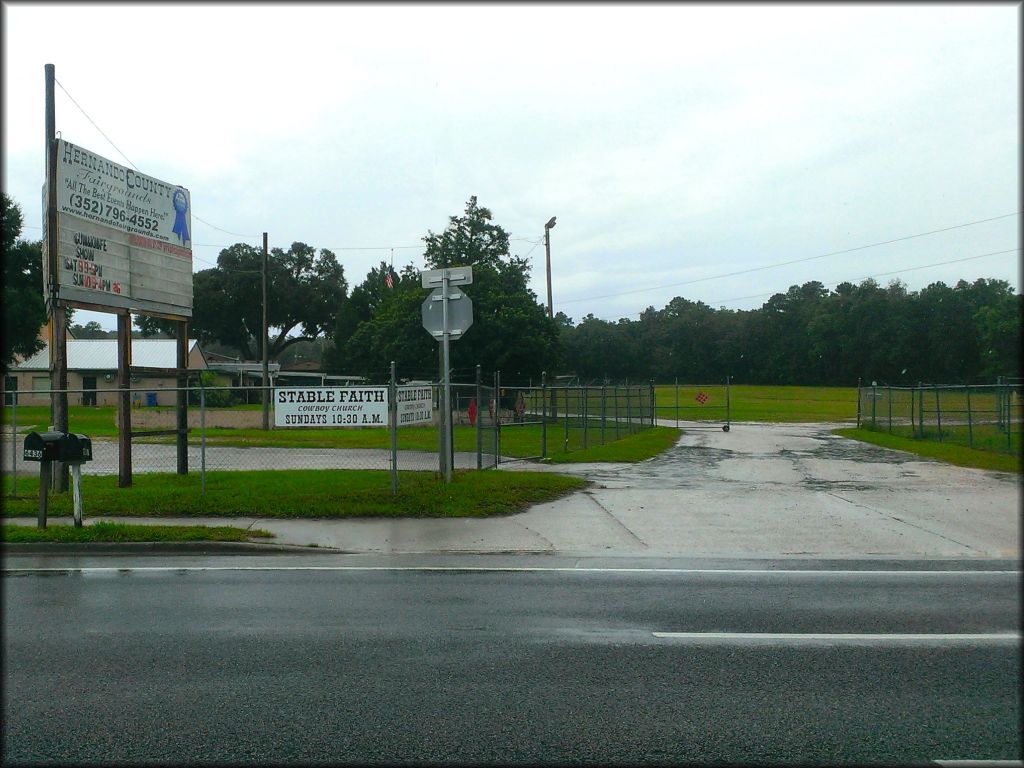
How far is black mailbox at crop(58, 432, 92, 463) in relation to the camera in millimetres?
10289

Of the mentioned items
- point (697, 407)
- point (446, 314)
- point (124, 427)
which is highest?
point (446, 314)

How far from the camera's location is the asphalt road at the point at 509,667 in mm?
4320

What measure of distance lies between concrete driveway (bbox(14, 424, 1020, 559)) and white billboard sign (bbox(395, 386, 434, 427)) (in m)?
2.24

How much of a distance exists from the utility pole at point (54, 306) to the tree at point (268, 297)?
58.2 metres

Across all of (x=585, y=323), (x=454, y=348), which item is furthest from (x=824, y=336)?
(x=454, y=348)

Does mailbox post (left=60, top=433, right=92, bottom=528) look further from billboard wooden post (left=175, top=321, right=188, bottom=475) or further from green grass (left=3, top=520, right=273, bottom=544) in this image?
billboard wooden post (left=175, top=321, right=188, bottom=475)

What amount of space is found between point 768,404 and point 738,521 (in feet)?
177

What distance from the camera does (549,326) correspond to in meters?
43.4

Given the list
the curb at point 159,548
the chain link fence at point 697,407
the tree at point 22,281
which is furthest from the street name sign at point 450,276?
the chain link fence at point 697,407

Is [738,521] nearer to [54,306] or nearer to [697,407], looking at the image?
[54,306]

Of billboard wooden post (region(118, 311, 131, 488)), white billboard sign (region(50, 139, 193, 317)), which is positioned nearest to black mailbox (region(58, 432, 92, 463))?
billboard wooden post (region(118, 311, 131, 488))

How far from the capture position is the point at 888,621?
6.70 meters

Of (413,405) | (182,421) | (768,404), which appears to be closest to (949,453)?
(413,405)

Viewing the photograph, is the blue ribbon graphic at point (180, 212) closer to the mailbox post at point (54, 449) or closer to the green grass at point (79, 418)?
the mailbox post at point (54, 449)
